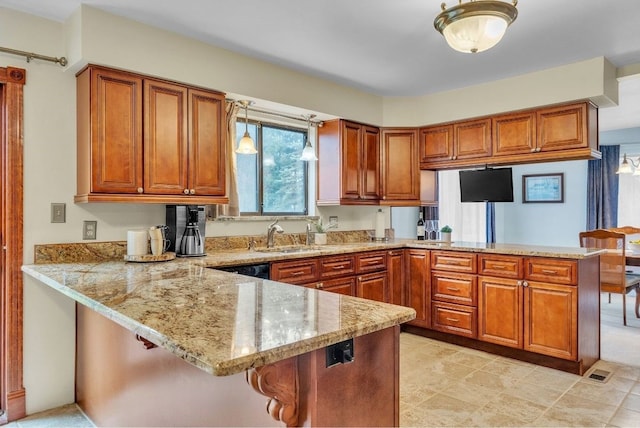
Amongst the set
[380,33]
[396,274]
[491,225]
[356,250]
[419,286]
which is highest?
[380,33]

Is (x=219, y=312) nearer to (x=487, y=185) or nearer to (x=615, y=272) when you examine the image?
(x=487, y=185)

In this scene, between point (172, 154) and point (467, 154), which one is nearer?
point (172, 154)

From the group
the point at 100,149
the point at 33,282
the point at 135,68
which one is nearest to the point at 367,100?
the point at 135,68

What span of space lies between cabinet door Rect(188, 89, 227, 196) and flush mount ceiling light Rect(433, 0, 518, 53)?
1.73m

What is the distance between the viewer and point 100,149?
2.60m

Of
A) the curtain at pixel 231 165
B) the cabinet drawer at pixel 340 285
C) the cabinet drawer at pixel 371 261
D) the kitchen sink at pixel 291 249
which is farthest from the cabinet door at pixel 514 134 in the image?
the curtain at pixel 231 165

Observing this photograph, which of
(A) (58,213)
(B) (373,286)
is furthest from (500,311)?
(A) (58,213)

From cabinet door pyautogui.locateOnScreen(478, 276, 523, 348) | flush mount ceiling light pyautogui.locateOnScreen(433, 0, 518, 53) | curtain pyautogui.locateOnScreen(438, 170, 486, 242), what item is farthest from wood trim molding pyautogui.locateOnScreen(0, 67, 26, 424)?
curtain pyautogui.locateOnScreen(438, 170, 486, 242)

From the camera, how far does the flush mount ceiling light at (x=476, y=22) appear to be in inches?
78.4

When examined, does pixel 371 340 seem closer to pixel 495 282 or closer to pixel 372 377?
pixel 372 377

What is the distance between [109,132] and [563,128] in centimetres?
360

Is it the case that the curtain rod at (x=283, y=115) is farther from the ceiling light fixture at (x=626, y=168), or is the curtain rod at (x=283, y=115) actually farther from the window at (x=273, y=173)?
the ceiling light fixture at (x=626, y=168)

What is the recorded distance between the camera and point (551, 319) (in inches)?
130

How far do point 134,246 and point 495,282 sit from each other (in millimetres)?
2909
